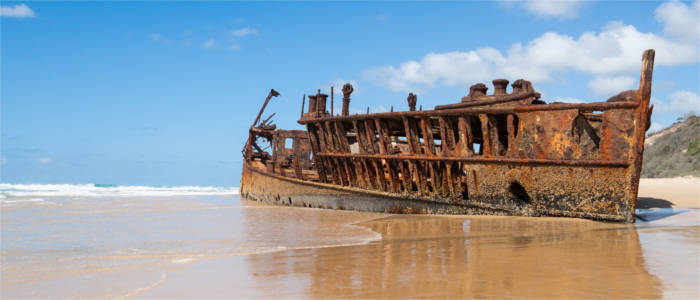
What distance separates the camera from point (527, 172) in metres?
7.44

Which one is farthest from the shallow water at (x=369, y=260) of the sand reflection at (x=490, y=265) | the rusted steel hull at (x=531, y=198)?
the rusted steel hull at (x=531, y=198)

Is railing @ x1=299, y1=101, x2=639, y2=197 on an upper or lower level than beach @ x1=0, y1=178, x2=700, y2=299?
upper

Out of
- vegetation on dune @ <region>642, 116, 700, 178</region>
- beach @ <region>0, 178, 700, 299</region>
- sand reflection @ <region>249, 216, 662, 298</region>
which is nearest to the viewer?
sand reflection @ <region>249, 216, 662, 298</region>

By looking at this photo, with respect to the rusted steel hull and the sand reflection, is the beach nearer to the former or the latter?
the sand reflection

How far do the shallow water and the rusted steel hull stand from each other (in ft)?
0.97

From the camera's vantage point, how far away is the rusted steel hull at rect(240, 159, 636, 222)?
265 inches

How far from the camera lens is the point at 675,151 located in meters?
25.1

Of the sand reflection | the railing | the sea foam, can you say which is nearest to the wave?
the sea foam

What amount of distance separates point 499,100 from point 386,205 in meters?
3.17

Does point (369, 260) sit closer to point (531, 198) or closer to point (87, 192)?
point (531, 198)

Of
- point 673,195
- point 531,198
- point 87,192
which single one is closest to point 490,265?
point 531,198

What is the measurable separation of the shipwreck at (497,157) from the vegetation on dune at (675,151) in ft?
48.7

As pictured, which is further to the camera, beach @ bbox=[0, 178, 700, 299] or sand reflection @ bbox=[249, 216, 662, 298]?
beach @ bbox=[0, 178, 700, 299]

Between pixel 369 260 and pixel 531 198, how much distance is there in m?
4.10
